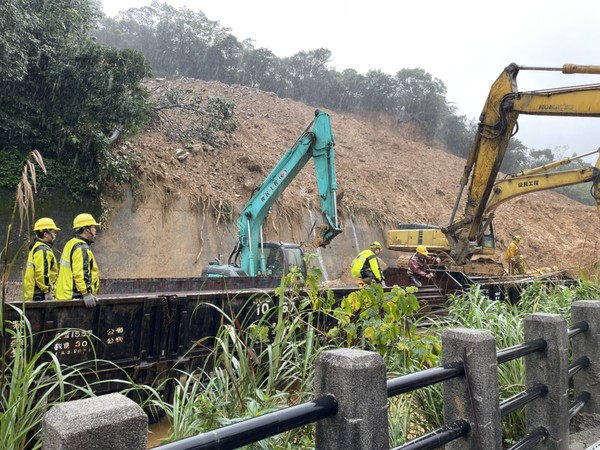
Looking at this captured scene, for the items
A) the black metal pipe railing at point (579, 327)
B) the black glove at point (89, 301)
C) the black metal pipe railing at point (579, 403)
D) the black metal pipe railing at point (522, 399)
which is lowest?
the black metal pipe railing at point (579, 403)

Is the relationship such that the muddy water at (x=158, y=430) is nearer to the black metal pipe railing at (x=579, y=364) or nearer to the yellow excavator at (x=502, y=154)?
the black metal pipe railing at (x=579, y=364)

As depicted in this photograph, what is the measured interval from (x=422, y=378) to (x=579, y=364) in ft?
8.25

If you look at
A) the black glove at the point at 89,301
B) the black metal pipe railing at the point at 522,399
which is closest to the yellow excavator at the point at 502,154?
the black metal pipe railing at the point at 522,399

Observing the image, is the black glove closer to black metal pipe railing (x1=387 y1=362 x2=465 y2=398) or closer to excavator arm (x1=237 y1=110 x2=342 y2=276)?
black metal pipe railing (x1=387 y1=362 x2=465 y2=398)

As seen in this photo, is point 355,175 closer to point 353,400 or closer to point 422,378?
point 422,378

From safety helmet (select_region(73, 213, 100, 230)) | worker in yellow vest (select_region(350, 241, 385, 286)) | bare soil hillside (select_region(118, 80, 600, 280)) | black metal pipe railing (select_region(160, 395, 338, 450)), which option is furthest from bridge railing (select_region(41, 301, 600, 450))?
bare soil hillside (select_region(118, 80, 600, 280))

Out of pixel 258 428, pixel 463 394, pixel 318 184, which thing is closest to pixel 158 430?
pixel 463 394

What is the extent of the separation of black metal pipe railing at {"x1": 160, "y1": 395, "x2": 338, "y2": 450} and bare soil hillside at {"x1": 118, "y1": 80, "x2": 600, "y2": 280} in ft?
58.7

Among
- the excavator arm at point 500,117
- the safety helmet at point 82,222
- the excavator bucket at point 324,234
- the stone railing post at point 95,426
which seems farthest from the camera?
the excavator bucket at point 324,234

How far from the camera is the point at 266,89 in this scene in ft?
162

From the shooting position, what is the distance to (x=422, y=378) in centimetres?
212

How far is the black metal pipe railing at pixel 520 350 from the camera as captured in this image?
9.15 feet

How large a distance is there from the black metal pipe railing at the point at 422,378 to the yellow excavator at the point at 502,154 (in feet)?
29.3

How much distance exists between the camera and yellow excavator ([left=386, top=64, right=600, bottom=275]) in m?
10.2
